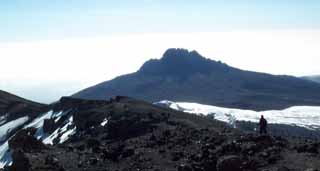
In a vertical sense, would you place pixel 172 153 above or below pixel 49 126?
above

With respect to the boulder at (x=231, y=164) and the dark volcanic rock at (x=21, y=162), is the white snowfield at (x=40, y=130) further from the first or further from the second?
the boulder at (x=231, y=164)

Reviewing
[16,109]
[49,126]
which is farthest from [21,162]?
[16,109]

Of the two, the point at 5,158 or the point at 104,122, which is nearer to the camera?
the point at 104,122

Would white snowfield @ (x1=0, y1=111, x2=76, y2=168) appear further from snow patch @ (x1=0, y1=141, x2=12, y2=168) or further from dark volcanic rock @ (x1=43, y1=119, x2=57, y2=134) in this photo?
dark volcanic rock @ (x1=43, y1=119, x2=57, y2=134)

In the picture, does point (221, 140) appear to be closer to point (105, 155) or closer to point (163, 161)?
point (163, 161)

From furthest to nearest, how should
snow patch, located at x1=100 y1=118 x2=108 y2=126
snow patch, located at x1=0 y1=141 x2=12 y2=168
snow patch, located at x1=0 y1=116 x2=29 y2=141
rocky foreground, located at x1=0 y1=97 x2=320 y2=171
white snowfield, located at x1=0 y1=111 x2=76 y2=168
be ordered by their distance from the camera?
snow patch, located at x1=0 y1=116 x2=29 y2=141, white snowfield, located at x1=0 y1=111 x2=76 y2=168, snow patch, located at x1=0 y1=141 x2=12 y2=168, snow patch, located at x1=100 y1=118 x2=108 y2=126, rocky foreground, located at x1=0 y1=97 x2=320 y2=171

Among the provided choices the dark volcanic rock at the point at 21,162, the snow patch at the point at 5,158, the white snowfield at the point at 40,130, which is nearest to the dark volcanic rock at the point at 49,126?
the white snowfield at the point at 40,130

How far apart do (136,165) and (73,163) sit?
472 cm

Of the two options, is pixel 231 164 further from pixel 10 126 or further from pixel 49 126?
pixel 10 126

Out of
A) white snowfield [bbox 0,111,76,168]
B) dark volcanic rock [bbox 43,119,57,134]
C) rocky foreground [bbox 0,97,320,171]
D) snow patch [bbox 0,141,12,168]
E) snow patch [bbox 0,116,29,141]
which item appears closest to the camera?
rocky foreground [bbox 0,97,320,171]

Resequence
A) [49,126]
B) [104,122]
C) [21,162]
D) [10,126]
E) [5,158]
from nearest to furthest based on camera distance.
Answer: [21,162] < [104,122] < [5,158] < [49,126] < [10,126]

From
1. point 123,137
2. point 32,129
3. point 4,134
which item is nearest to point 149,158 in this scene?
point 123,137

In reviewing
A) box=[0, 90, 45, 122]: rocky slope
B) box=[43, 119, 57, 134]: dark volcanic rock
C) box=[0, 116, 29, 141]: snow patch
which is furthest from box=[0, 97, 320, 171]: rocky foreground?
box=[0, 90, 45, 122]: rocky slope

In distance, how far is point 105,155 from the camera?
38.7 m
